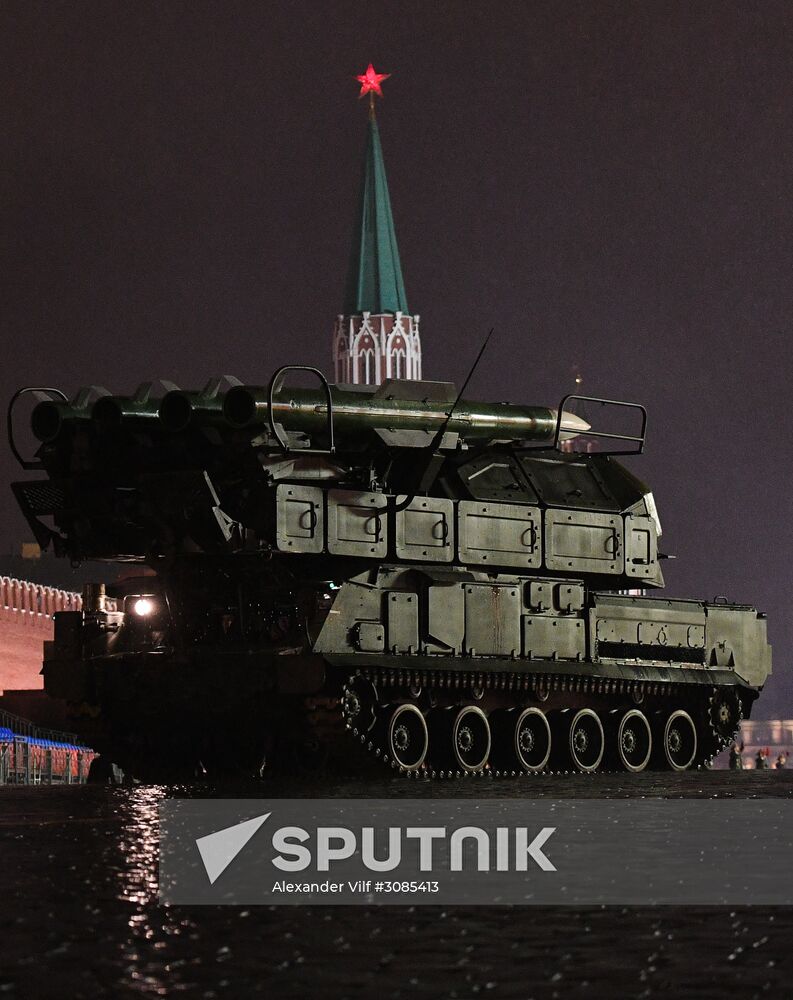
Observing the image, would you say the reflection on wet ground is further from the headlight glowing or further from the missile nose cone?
the missile nose cone

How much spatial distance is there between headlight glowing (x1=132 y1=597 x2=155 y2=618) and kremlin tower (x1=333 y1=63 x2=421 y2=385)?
531ft

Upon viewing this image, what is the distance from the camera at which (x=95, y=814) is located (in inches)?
575

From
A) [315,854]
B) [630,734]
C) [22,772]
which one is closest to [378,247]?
[22,772]

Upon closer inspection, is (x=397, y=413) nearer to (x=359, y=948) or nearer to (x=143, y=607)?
(x=143, y=607)

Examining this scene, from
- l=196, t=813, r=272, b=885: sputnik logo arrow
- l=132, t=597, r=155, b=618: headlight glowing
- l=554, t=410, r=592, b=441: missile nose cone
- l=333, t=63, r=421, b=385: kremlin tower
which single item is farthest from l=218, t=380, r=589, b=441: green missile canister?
l=333, t=63, r=421, b=385: kremlin tower

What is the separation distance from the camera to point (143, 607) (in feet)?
73.9

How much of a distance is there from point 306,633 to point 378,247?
555 ft

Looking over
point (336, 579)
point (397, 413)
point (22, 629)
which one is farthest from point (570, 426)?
point (22, 629)

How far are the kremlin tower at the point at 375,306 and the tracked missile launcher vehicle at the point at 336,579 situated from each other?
6323 inches

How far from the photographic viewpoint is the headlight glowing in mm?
22469

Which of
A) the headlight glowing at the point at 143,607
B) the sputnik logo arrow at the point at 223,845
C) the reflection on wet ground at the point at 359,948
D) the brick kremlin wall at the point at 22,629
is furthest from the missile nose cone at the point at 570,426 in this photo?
the brick kremlin wall at the point at 22,629

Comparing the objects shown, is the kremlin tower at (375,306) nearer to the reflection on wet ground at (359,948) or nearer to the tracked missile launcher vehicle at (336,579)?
the tracked missile launcher vehicle at (336,579)

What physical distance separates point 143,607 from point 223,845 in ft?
39.1

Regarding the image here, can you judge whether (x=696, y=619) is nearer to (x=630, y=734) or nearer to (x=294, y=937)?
(x=630, y=734)
